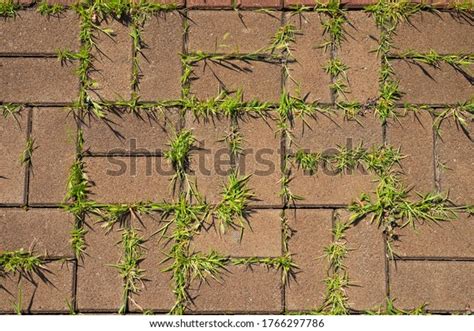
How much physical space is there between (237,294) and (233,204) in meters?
0.42

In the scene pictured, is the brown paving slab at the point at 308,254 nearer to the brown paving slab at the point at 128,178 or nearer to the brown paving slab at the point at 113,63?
the brown paving slab at the point at 128,178

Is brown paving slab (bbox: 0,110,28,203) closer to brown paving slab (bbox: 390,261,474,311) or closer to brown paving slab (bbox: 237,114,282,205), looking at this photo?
brown paving slab (bbox: 237,114,282,205)

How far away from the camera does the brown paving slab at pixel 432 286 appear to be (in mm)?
2396

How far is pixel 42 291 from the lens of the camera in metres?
2.38

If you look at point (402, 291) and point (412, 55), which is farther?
point (412, 55)

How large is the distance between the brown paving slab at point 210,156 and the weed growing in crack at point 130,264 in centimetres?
38

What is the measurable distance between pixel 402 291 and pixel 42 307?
1.68 meters

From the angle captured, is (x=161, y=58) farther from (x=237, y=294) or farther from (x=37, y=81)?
(x=237, y=294)

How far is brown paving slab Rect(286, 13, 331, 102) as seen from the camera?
2531 mm

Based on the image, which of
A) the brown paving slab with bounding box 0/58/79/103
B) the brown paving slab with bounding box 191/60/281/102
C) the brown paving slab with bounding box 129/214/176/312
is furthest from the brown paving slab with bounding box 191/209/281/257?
the brown paving slab with bounding box 0/58/79/103

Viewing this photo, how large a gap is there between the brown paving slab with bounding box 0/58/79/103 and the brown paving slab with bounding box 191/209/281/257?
0.94 metres

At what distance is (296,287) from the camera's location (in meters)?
2.40
